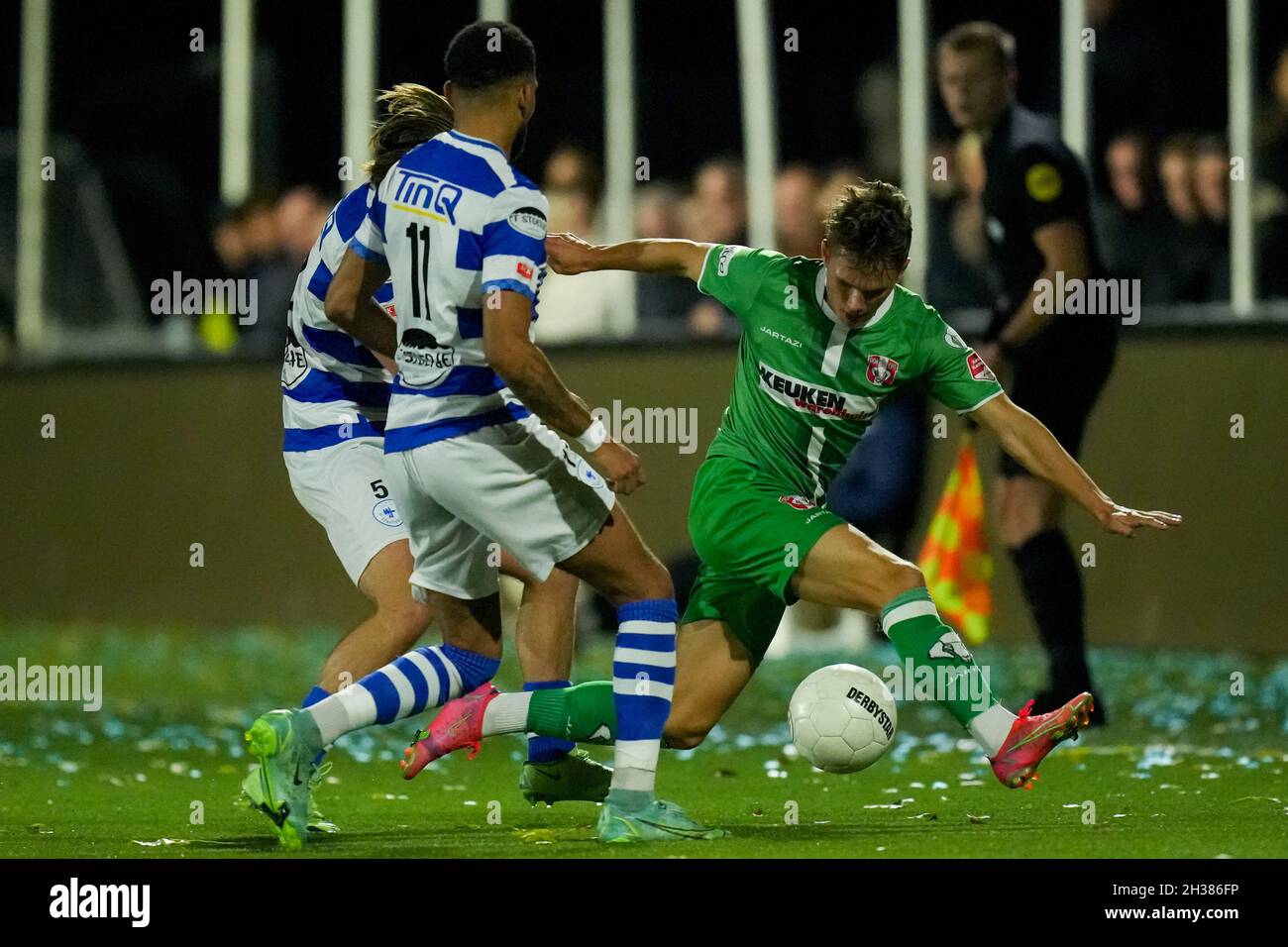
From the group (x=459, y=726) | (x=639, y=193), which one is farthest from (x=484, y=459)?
(x=639, y=193)

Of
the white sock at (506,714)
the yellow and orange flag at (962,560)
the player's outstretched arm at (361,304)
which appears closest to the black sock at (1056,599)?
the yellow and orange flag at (962,560)

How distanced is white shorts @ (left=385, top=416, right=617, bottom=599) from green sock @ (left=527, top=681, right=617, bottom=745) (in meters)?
0.67

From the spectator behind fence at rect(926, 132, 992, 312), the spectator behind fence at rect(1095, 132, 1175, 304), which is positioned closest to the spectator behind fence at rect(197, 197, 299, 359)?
the spectator behind fence at rect(926, 132, 992, 312)

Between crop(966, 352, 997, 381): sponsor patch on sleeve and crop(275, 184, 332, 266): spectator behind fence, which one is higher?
crop(275, 184, 332, 266): spectator behind fence

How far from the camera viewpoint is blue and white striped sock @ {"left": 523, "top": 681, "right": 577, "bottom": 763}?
22.3 feet

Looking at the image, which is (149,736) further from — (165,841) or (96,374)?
(96,374)

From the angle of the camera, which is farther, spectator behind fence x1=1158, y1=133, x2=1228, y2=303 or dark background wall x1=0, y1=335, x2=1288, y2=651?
dark background wall x1=0, y1=335, x2=1288, y2=651

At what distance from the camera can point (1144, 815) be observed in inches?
264

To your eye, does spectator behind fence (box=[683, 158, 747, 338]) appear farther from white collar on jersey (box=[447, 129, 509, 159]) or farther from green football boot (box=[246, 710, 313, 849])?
green football boot (box=[246, 710, 313, 849])

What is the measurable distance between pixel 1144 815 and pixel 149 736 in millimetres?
4587

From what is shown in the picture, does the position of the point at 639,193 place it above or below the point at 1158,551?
above

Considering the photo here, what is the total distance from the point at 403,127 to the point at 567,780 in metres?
2.04

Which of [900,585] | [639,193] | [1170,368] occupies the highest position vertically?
[639,193]

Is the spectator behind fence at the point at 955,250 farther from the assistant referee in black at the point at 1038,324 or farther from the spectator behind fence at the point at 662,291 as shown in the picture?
the assistant referee in black at the point at 1038,324
